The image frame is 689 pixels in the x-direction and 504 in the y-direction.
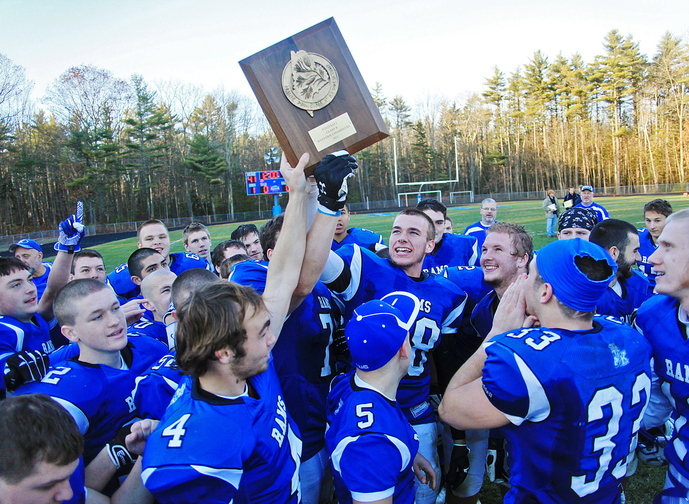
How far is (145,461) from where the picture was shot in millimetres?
1668

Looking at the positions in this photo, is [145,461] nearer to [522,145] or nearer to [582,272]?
[582,272]

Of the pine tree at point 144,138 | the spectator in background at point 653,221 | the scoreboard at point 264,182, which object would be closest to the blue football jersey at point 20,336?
the spectator in background at point 653,221

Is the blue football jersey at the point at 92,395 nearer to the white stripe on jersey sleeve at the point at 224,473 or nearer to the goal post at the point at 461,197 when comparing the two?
the white stripe on jersey sleeve at the point at 224,473

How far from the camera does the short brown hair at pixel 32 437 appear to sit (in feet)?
5.16

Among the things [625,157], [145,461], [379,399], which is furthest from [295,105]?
[625,157]

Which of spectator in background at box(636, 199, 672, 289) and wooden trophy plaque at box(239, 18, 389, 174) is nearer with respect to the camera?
wooden trophy plaque at box(239, 18, 389, 174)

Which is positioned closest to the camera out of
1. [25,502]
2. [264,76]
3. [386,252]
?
[25,502]

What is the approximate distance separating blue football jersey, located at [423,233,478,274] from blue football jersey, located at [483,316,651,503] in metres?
3.56

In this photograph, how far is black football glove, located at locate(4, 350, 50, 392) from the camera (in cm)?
256

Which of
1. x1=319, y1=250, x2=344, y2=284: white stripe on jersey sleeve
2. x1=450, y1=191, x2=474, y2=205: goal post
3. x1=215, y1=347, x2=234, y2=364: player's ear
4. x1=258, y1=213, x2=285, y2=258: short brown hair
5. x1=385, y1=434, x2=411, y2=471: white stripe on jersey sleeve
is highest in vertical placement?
x1=450, y1=191, x2=474, y2=205: goal post

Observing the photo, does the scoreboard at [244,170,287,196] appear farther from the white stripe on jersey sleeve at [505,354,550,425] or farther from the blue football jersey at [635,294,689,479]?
the white stripe on jersey sleeve at [505,354,550,425]

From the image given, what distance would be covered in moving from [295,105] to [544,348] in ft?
5.45

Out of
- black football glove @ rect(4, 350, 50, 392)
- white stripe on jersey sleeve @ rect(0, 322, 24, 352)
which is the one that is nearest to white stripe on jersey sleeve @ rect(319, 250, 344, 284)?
black football glove @ rect(4, 350, 50, 392)

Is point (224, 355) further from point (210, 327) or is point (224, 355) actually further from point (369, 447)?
point (369, 447)
